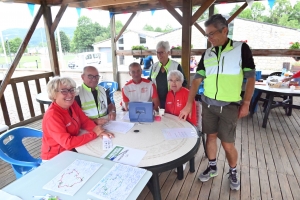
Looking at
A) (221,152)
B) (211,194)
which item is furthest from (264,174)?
(211,194)

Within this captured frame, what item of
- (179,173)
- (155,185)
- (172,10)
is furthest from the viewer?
(172,10)

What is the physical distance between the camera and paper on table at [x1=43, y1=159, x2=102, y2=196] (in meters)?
0.91

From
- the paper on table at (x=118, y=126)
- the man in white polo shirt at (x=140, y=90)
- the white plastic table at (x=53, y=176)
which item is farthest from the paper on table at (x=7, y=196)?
the man in white polo shirt at (x=140, y=90)

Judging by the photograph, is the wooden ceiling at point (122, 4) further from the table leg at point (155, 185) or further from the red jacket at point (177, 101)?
the table leg at point (155, 185)

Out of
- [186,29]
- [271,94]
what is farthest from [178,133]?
[271,94]

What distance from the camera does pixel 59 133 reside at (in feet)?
4.37

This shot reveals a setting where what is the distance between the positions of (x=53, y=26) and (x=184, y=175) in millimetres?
3646

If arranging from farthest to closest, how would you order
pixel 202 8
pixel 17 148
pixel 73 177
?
pixel 202 8 → pixel 17 148 → pixel 73 177

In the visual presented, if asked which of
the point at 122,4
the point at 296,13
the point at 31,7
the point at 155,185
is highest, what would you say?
the point at 296,13

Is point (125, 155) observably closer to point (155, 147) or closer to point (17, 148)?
point (155, 147)

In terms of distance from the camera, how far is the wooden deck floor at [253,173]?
183 cm

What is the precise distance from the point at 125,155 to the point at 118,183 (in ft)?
0.89

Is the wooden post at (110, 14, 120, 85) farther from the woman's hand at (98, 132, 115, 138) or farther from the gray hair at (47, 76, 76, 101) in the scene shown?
the woman's hand at (98, 132, 115, 138)

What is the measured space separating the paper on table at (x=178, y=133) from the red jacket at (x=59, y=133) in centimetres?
54
